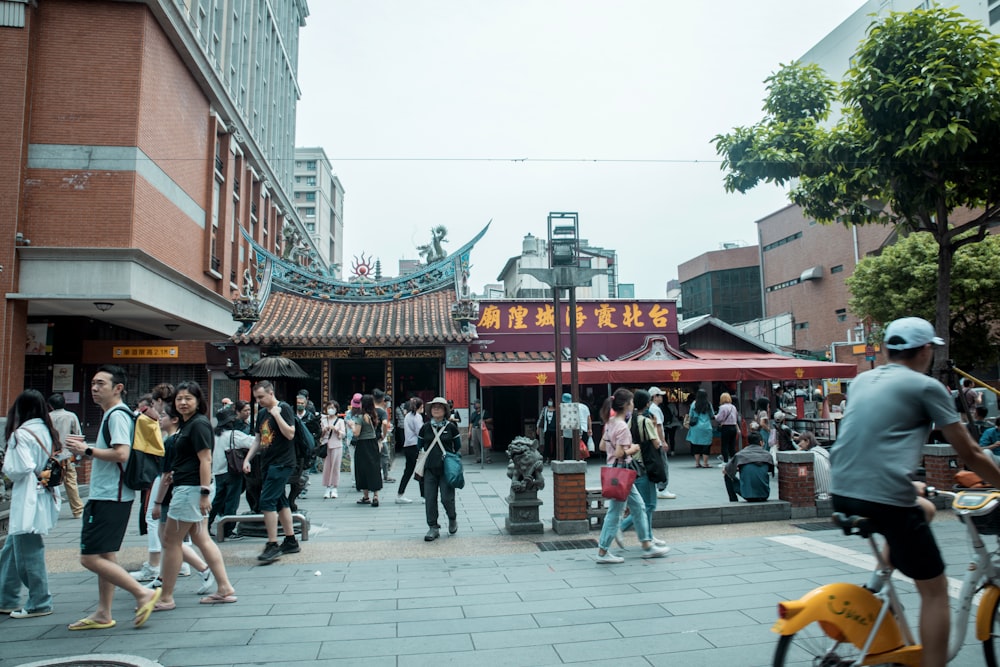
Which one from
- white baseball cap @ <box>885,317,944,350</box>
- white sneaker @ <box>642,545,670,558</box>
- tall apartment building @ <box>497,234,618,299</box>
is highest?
tall apartment building @ <box>497,234,618,299</box>

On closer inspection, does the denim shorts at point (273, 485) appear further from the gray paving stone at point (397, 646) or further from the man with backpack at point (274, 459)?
the gray paving stone at point (397, 646)

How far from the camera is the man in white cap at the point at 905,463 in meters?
2.71

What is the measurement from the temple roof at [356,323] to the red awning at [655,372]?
5.47 feet

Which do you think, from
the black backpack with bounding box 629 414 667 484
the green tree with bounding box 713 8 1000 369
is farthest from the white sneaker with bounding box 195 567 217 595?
the green tree with bounding box 713 8 1000 369

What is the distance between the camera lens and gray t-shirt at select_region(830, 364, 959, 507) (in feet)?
8.91

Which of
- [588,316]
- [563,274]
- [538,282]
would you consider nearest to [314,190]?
[538,282]

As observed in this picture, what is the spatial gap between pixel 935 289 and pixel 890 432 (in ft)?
71.7

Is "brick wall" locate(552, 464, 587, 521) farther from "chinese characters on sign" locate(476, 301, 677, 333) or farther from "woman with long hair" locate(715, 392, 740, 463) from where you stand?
"chinese characters on sign" locate(476, 301, 677, 333)

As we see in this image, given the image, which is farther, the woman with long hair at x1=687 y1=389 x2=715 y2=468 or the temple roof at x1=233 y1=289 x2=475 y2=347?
the temple roof at x1=233 y1=289 x2=475 y2=347

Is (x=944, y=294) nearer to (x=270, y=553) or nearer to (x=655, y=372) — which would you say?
(x=655, y=372)

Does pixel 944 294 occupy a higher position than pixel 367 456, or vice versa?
pixel 944 294

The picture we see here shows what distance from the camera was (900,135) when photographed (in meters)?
8.47

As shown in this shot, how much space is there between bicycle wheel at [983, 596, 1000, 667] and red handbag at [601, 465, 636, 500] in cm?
275

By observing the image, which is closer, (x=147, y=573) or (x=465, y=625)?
(x=465, y=625)
